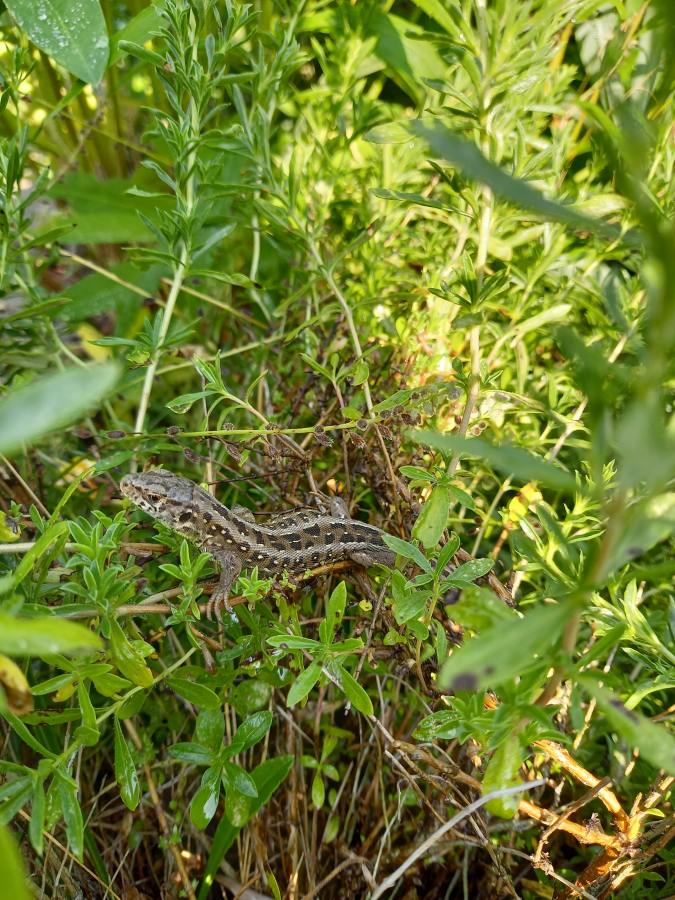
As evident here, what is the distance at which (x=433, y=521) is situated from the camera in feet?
5.87

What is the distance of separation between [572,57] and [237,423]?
2.34 m

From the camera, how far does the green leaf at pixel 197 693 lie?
176cm

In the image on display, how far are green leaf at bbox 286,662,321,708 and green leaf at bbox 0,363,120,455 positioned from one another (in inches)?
36.6

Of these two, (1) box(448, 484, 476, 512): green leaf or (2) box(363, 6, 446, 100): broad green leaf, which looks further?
(2) box(363, 6, 446, 100): broad green leaf

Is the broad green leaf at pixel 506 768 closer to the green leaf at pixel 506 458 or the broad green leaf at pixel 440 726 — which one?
the broad green leaf at pixel 440 726

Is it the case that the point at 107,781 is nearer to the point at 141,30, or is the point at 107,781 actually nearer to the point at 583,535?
the point at 583,535

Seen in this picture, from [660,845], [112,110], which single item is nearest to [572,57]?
[112,110]

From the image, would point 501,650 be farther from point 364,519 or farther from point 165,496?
Result: point 364,519

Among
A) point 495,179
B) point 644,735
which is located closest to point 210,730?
point 644,735

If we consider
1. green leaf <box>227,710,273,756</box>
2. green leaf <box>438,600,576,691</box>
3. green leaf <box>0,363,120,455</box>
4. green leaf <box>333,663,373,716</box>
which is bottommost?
green leaf <box>227,710,273,756</box>

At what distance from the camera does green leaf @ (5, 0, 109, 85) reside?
224 centimetres

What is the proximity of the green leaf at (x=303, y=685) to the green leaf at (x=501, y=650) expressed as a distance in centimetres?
72

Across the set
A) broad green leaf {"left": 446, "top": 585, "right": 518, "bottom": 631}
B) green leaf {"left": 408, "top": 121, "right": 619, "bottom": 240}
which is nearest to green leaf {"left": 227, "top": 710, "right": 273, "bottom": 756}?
broad green leaf {"left": 446, "top": 585, "right": 518, "bottom": 631}

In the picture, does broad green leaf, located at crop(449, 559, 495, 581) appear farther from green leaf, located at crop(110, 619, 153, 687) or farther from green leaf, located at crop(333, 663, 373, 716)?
green leaf, located at crop(110, 619, 153, 687)
